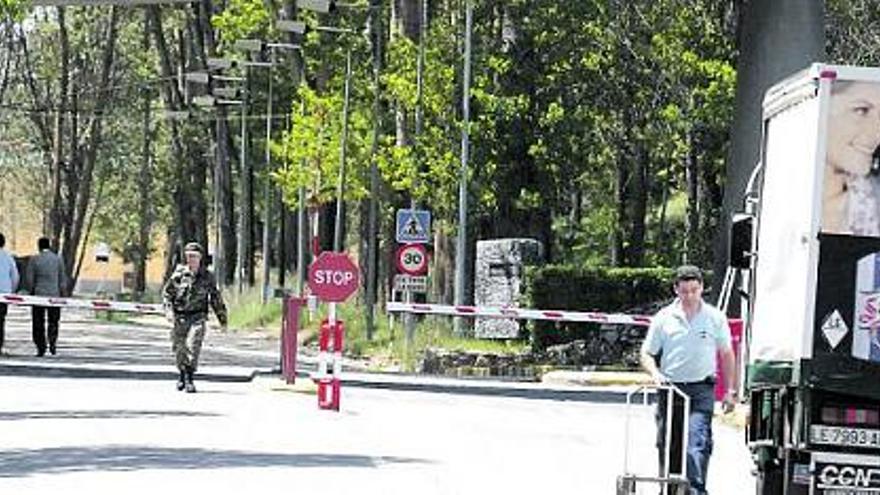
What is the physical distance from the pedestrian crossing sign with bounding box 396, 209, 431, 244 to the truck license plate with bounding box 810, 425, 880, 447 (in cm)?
2217

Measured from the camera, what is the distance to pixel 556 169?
4678cm

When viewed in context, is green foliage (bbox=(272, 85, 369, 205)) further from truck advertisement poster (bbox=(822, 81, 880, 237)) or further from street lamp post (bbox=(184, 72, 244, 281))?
truck advertisement poster (bbox=(822, 81, 880, 237))

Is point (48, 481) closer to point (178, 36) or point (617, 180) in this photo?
→ point (617, 180)

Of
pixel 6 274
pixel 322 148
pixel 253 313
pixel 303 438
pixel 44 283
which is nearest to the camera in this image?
pixel 303 438

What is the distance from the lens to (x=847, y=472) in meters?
13.0

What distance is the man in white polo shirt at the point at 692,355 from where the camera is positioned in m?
14.5

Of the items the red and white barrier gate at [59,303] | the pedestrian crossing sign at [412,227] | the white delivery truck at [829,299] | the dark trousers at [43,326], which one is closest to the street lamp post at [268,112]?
the pedestrian crossing sign at [412,227]

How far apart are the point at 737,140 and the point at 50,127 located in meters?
51.3

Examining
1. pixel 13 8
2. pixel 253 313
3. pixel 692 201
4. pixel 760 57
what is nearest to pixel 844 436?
pixel 13 8

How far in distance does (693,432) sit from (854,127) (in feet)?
8.19

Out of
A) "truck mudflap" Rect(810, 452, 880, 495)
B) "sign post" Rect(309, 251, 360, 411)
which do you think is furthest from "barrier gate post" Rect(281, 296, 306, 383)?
"truck mudflap" Rect(810, 452, 880, 495)

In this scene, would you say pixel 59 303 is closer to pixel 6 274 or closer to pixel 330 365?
pixel 6 274

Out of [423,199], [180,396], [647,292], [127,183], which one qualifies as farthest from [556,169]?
[127,183]

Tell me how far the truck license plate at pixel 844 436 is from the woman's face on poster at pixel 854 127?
1.57 meters
